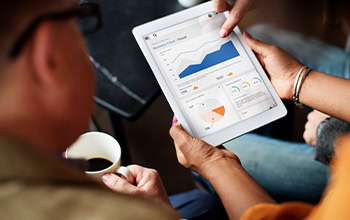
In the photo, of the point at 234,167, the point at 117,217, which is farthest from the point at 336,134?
the point at 117,217

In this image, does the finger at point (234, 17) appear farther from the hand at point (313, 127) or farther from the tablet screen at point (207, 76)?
the hand at point (313, 127)

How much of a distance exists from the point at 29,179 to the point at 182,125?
49cm

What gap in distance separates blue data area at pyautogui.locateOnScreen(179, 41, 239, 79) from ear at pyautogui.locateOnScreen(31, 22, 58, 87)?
48 cm

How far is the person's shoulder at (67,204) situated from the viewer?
0.43 meters

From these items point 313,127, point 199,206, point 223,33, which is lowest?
point 199,206

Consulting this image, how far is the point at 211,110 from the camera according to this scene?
935 millimetres

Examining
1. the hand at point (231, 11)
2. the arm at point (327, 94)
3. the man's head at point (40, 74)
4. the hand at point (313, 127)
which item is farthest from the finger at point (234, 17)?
the man's head at point (40, 74)

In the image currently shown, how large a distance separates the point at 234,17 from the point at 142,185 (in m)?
0.45

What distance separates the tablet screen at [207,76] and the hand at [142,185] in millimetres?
148

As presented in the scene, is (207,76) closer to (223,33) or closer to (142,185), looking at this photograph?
(223,33)

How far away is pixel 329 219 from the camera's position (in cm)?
45

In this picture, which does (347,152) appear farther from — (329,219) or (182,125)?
(182,125)

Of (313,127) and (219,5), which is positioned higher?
(219,5)

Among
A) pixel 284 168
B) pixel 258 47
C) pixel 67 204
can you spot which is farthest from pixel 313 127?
pixel 67 204
